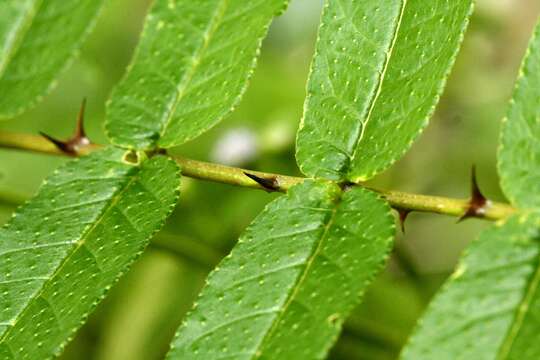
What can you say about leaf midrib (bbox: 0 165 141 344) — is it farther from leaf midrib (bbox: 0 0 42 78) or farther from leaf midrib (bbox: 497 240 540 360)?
leaf midrib (bbox: 497 240 540 360)

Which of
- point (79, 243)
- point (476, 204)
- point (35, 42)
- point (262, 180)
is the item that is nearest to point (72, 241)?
point (79, 243)

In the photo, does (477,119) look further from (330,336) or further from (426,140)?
(330,336)

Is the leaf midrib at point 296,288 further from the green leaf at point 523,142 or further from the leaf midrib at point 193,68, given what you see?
the leaf midrib at point 193,68

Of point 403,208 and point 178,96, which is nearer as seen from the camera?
point 403,208

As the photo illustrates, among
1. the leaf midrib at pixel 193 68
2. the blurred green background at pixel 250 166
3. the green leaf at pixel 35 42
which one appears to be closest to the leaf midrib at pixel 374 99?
the leaf midrib at pixel 193 68

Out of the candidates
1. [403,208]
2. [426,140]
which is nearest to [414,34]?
[403,208]

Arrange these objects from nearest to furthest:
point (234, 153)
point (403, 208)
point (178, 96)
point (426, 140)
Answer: point (403, 208)
point (178, 96)
point (234, 153)
point (426, 140)

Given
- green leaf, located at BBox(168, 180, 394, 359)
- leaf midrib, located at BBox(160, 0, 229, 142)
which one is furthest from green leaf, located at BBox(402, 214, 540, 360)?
leaf midrib, located at BBox(160, 0, 229, 142)
